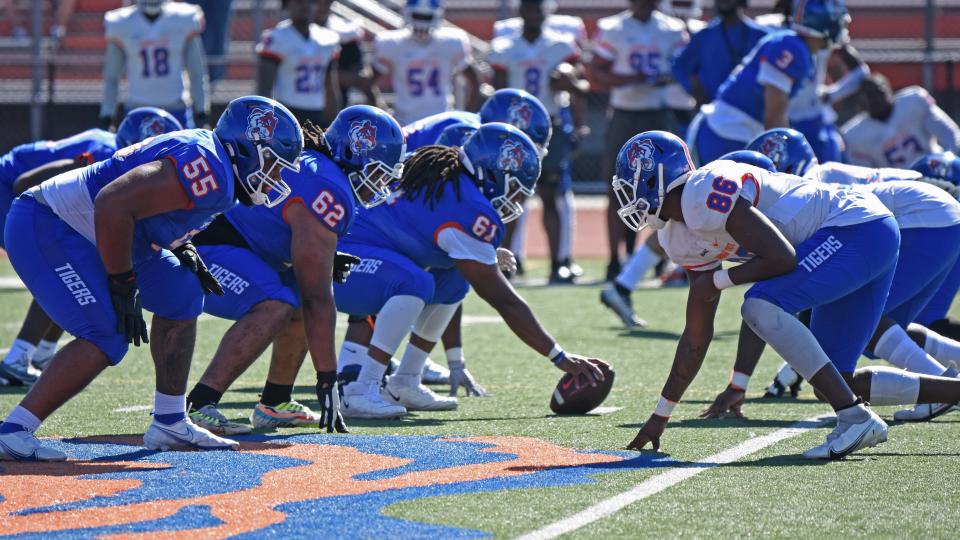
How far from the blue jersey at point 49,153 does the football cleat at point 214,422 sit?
2.18 m

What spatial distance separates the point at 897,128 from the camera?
1169cm

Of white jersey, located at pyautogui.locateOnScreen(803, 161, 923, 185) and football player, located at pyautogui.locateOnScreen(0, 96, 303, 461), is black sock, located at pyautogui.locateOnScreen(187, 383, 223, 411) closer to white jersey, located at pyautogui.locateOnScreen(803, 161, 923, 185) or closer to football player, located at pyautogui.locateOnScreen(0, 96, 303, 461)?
football player, located at pyautogui.locateOnScreen(0, 96, 303, 461)

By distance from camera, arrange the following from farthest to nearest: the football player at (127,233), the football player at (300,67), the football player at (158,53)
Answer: the football player at (300,67), the football player at (158,53), the football player at (127,233)

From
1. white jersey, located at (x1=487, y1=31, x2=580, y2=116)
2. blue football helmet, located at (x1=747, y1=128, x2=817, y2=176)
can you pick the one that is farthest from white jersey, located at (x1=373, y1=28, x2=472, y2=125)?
blue football helmet, located at (x1=747, y1=128, x2=817, y2=176)

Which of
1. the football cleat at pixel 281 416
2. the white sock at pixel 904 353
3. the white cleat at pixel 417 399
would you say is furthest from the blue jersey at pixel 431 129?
the white sock at pixel 904 353

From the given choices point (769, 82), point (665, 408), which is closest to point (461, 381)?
point (665, 408)

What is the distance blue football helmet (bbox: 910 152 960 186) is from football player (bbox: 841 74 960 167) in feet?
14.2

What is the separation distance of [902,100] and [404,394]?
250 inches

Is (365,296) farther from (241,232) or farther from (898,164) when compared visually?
(898,164)

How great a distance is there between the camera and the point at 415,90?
12.7 meters

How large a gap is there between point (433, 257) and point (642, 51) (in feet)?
21.1

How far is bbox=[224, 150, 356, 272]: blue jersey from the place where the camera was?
5.75 m

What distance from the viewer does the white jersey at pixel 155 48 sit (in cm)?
1195

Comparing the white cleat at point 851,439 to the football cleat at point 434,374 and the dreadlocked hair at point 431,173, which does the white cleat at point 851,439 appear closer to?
the dreadlocked hair at point 431,173
